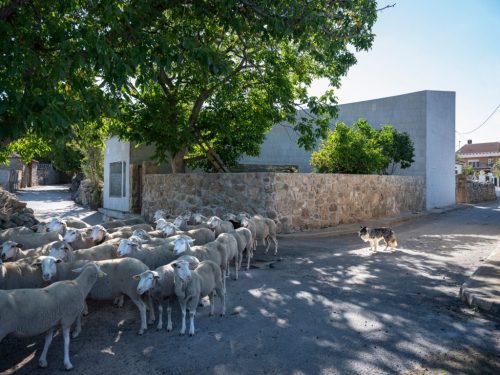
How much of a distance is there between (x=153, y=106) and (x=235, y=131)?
9.46ft

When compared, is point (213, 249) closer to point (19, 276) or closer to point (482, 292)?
point (19, 276)

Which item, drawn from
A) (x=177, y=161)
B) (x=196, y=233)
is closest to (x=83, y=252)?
(x=196, y=233)

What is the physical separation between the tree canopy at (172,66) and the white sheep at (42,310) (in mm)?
1777

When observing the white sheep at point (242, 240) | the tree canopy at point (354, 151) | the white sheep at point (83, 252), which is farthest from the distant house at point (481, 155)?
the white sheep at point (83, 252)

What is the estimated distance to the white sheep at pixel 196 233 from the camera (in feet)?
27.4

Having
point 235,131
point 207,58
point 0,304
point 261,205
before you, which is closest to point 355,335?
point 0,304

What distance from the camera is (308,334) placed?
4906 millimetres

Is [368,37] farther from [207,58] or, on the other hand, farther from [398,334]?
[398,334]

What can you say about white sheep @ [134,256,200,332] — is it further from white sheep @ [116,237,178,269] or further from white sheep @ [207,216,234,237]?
white sheep @ [207,216,234,237]

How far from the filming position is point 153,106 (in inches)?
536

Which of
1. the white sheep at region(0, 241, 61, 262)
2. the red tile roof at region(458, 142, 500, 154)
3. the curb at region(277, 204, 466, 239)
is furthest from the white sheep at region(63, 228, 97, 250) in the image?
the red tile roof at region(458, 142, 500, 154)

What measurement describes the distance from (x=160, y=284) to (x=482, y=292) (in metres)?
4.53

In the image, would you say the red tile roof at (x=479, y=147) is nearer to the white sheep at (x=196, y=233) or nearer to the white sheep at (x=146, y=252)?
the white sheep at (x=196, y=233)

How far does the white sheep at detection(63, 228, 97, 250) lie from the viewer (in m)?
7.38
